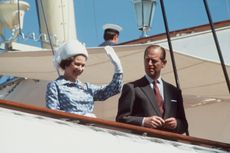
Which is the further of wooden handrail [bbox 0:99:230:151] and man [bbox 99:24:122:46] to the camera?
man [bbox 99:24:122:46]

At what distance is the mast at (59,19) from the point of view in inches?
366

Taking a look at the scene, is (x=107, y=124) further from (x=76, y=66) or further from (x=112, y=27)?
(x=112, y=27)

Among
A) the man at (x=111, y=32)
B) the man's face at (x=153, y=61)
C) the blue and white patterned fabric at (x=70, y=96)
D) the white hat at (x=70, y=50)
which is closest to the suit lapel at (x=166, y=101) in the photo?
the man's face at (x=153, y=61)

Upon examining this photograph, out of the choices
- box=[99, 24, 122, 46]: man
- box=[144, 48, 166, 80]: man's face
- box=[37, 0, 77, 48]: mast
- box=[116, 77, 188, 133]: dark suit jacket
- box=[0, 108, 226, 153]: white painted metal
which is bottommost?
box=[0, 108, 226, 153]: white painted metal

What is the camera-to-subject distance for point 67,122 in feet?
10.6

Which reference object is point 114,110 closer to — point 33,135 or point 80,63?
point 80,63

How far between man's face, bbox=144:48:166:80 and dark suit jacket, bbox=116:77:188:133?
0.07 meters

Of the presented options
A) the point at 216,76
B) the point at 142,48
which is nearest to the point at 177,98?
the point at 142,48

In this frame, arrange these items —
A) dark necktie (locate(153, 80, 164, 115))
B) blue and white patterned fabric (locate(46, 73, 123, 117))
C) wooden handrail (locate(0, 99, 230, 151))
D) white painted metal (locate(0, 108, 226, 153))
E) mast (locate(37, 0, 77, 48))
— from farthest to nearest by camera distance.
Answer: mast (locate(37, 0, 77, 48)) → dark necktie (locate(153, 80, 164, 115)) → blue and white patterned fabric (locate(46, 73, 123, 117)) → wooden handrail (locate(0, 99, 230, 151)) → white painted metal (locate(0, 108, 226, 153))

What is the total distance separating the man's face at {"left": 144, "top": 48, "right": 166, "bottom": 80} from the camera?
12.8 ft

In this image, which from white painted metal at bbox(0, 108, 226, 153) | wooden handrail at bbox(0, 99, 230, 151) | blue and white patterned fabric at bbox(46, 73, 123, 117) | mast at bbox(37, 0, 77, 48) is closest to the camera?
white painted metal at bbox(0, 108, 226, 153)

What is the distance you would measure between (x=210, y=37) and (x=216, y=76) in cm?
69

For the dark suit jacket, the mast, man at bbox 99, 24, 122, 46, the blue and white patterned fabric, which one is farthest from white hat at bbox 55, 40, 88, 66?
the mast

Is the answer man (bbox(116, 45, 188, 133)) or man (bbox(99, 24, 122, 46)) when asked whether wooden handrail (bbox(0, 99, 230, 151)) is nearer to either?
man (bbox(116, 45, 188, 133))
